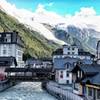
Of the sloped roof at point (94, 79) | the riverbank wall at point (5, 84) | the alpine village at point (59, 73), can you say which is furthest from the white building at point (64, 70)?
the sloped roof at point (94, 79)

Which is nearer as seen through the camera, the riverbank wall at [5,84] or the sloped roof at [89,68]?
the sloped roof at [89,68]

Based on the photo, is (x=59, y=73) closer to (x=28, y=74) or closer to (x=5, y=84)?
(x=5, y=84)

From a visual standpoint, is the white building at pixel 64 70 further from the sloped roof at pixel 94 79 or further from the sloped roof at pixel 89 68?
the sloped roof at pixel 94 79

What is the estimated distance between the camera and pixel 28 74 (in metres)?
80.6

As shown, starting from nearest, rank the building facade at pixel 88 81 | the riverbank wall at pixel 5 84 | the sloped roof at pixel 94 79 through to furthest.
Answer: the sloped roof at pixel 94 79, the building facade at pixel 88 81, the riverbank wall at pixel 5 84

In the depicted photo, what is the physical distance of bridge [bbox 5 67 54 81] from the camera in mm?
74312

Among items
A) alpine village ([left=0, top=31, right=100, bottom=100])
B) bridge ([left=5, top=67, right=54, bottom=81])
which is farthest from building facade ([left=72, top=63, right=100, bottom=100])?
bridge ([left=5, top=67, right=54, bottom=81])

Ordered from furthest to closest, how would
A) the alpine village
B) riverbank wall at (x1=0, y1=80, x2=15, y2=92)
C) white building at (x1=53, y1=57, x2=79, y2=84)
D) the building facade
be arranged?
white building at (x1=53, y1=57, x2=79, y2=84)
riverbank wall at (x1=0, y1=80, x2=15, y2=92)
the alpine village
the building facade

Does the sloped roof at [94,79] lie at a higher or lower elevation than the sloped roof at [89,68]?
lower

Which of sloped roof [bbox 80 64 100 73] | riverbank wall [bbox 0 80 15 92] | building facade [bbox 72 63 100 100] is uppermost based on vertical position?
sloped roof [bbox 80 64 100 73]

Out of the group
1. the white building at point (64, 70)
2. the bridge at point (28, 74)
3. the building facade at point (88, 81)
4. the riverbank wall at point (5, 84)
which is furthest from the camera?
the bridge at point (28, 74)

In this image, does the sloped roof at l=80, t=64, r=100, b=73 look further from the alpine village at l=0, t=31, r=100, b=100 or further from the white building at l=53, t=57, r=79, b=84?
the white building at l=53, t=57, r=79, b=84

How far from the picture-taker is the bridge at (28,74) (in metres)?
74.3

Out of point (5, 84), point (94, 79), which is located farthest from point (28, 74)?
point (94, 79)
